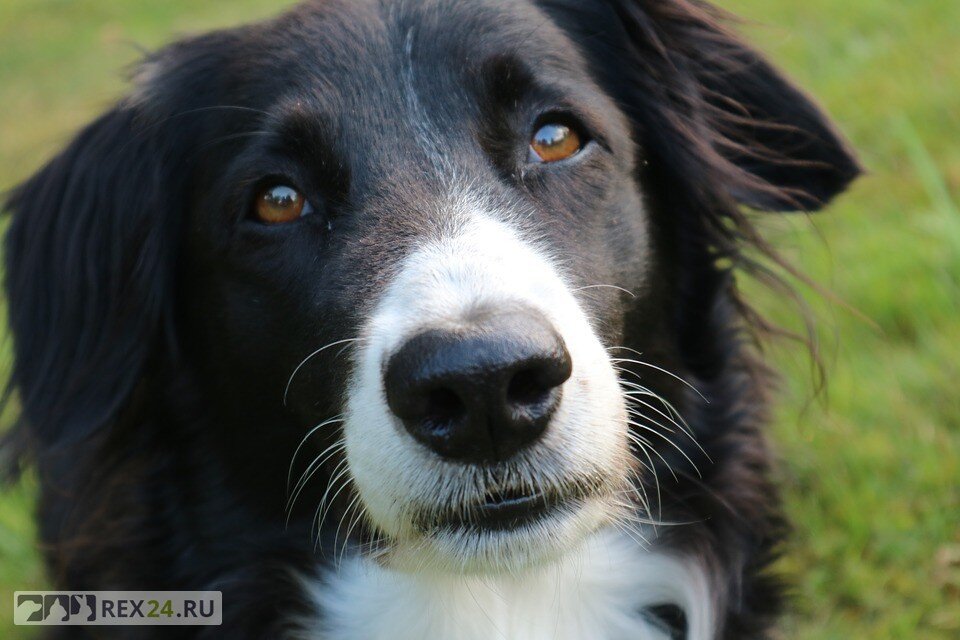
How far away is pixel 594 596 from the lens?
105 inches

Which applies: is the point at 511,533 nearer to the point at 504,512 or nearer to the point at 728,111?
the point at 504,512

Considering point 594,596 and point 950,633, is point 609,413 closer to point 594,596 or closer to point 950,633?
point 594,596

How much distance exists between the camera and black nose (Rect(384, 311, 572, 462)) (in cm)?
189

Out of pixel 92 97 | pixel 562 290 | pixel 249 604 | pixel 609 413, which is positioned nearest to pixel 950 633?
pixel 609 413

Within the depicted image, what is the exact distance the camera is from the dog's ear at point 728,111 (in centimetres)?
285

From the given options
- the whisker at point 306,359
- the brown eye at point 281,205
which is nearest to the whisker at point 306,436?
the whisker at point 306,359

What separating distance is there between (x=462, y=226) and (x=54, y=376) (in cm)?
128

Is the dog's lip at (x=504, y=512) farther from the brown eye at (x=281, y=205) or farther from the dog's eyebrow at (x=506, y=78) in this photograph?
the dog's eyebrow at (x=506, y=78)

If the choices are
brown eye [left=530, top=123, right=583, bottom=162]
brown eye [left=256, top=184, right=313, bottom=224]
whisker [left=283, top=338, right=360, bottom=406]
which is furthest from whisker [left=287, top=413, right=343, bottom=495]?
brown eye [left=530, top=123, right=583, bottom=162]

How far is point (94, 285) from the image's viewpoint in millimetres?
2805

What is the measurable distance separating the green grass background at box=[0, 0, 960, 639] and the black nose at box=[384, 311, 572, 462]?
1.39 metres

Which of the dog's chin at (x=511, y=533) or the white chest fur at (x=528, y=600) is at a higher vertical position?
the dog's chin at (x=511, y=533)

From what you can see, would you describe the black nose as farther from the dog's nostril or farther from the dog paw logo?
the dog paw logo

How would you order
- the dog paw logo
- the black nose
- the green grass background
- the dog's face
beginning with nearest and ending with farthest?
the black nose, the dog's face, the dog paw logo, the green grass background
